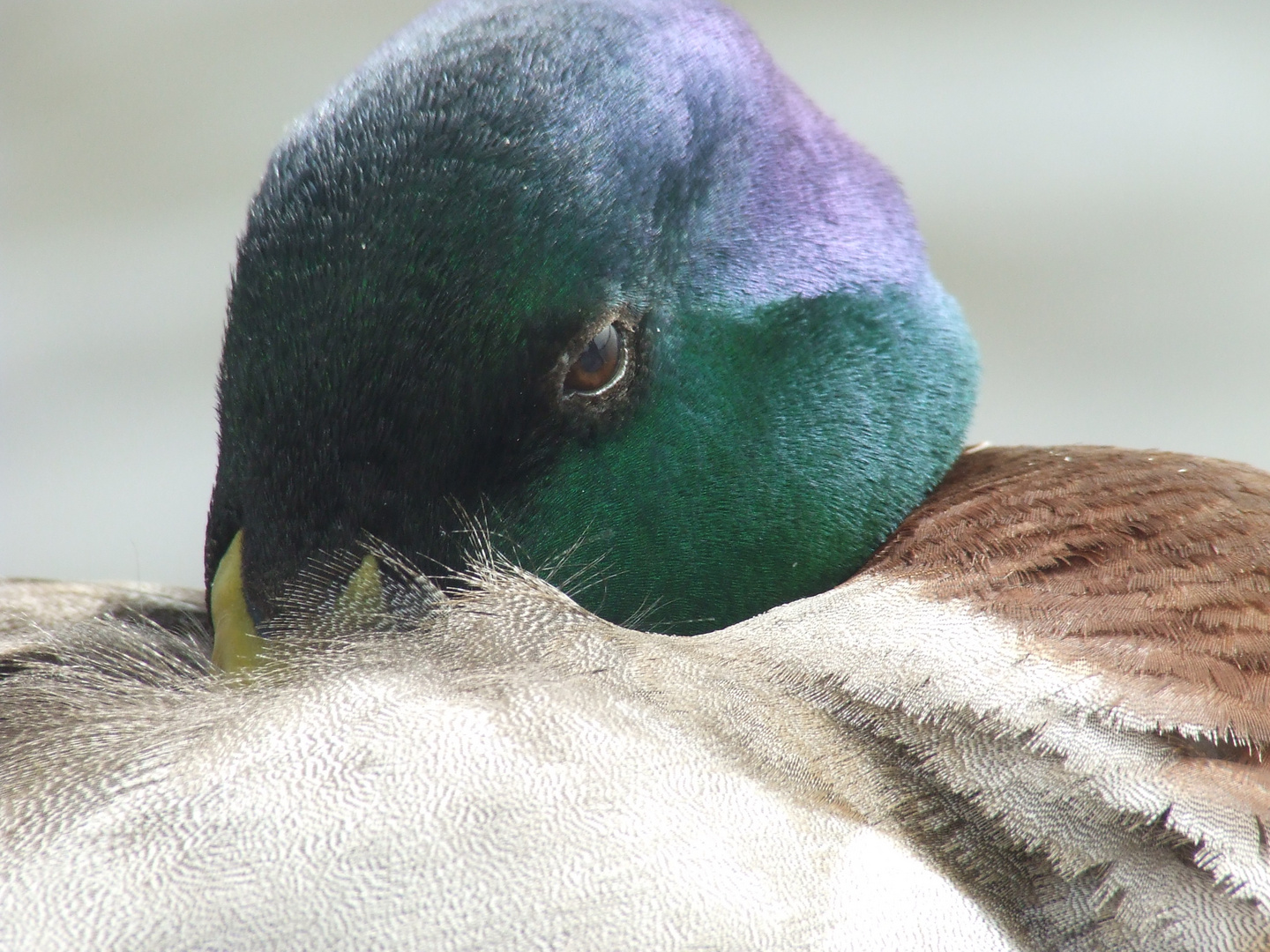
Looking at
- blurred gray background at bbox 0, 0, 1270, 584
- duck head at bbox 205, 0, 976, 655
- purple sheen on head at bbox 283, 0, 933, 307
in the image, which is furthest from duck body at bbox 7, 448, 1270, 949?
blurred gray background at bbox 0, 0, 1270, 584

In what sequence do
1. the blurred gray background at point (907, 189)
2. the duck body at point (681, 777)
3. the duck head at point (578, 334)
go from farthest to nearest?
the blurred gray background at point (907, 189) < the duck head at point (578, 334) < the duck body at point (681, 777)

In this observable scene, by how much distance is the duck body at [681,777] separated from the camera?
2.64 feet

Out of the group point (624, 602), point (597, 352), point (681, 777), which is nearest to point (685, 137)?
point (597, 352)

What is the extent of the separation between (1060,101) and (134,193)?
2963mm

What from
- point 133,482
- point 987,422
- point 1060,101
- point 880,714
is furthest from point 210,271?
point 880,714

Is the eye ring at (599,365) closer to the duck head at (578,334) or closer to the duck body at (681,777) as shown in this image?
the duck head at (578,334)

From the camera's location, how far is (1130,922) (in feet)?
2.81

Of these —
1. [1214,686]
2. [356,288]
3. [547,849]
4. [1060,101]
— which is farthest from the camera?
[1060,101]

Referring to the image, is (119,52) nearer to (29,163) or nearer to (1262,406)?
(29,163)

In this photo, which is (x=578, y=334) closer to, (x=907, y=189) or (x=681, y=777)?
(x=681, y=777)

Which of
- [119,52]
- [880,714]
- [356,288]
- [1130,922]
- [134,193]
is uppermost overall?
[119,52]

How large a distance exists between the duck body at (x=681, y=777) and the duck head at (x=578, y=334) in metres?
0.15

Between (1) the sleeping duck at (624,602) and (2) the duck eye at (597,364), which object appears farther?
(2) the duck eye at (597,364)

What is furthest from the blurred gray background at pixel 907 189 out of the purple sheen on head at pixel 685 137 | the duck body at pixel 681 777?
the duck body at pixel 681 777
